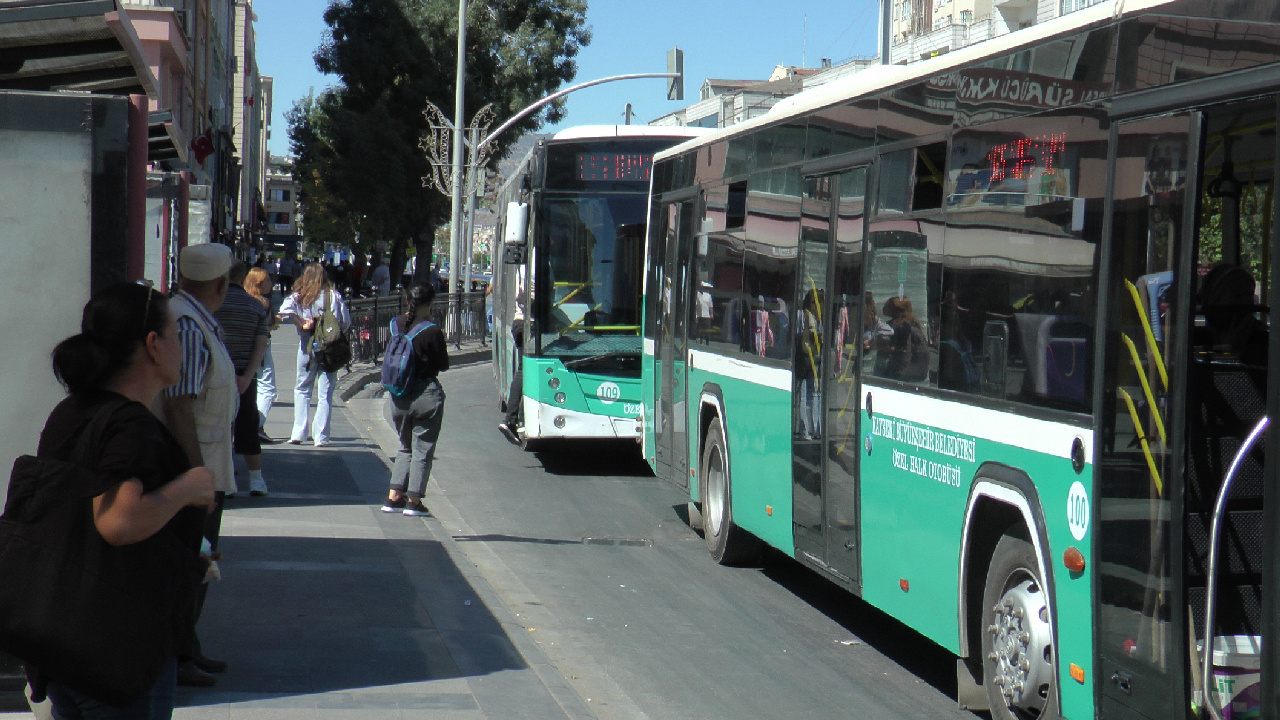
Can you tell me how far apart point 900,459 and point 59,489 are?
165 inches

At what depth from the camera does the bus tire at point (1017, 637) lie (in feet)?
17.1

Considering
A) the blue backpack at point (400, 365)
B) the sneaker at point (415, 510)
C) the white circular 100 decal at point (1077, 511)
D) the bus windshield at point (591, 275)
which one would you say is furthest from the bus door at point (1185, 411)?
the bus windshield at point (591, 275)

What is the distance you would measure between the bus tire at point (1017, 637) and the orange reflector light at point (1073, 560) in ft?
0.72

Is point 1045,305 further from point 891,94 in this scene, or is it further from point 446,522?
point 446,522

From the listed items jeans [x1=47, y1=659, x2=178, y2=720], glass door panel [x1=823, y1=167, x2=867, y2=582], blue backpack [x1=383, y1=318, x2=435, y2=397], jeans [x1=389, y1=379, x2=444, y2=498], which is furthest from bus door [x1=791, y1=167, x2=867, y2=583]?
jeans [x1=47, y1=659, x2=178, y2=720]

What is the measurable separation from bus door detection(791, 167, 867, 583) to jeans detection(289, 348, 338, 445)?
698cm

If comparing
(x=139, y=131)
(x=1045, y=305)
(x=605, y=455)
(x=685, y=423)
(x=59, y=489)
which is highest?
(x=139, y=131)

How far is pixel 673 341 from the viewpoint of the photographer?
36.1 ft

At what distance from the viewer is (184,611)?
3303 millimetres

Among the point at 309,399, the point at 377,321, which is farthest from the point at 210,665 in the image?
the point at 377,321

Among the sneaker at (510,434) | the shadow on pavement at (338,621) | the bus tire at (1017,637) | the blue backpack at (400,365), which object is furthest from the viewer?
the sneaker at (510,434)

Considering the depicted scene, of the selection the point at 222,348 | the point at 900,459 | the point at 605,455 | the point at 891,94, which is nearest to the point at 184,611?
the point at 222,348

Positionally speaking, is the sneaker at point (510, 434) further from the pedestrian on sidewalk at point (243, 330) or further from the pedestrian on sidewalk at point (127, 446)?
the pedestrian on sidewalk at point (127, 446)

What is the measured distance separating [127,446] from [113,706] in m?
0.61
